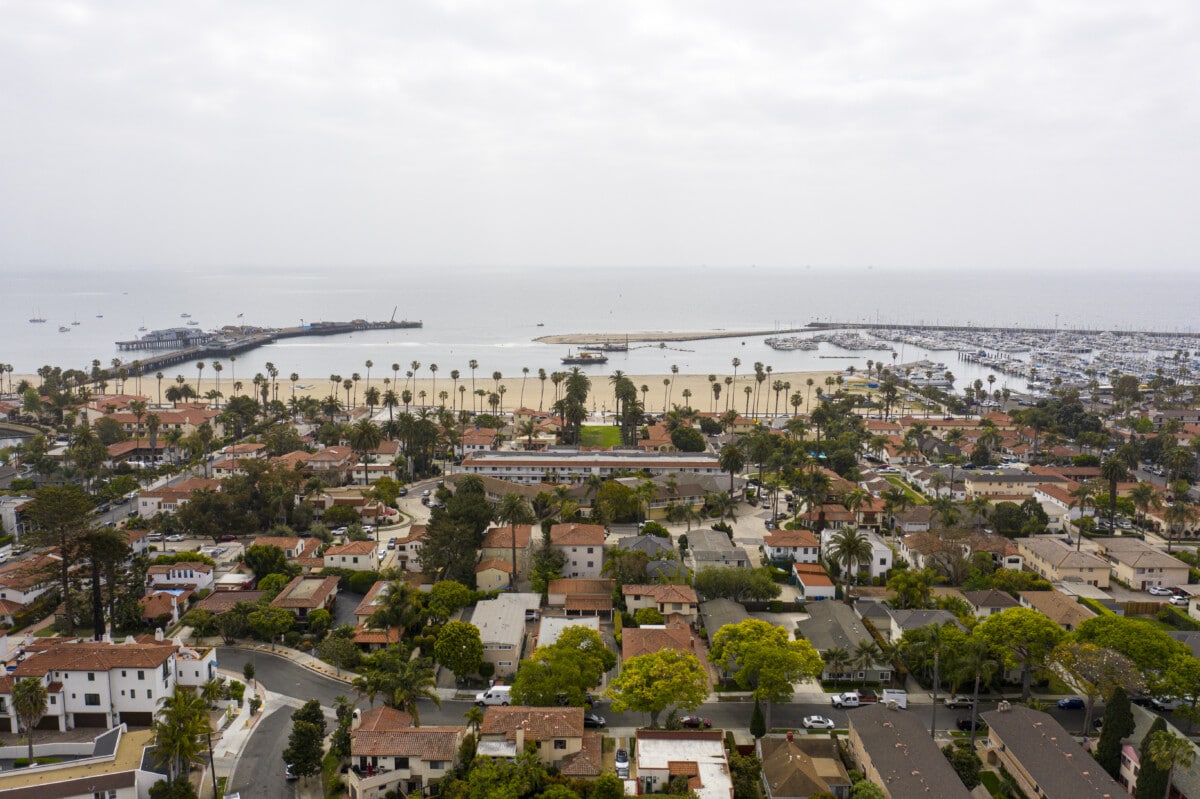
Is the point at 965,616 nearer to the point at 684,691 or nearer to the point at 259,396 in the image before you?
the point at 684,691

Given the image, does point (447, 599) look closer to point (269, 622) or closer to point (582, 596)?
point (582, 596)

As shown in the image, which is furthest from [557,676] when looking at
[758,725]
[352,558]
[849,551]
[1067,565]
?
[1067,565]

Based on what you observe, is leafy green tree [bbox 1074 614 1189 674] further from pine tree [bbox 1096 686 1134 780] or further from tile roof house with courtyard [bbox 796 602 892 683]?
tile roof house with courtyard [bbox 796 602 892 683]

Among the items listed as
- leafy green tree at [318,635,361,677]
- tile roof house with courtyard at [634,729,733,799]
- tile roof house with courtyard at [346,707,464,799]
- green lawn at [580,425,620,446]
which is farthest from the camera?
green lawn at [580,425,620,446]

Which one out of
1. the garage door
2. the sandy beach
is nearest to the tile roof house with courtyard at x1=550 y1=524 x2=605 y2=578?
the garage door

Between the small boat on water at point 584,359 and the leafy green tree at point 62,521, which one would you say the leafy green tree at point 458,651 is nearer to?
the leafy green tree at point 62,521

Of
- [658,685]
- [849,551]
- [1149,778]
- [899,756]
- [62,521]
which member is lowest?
[899,756]

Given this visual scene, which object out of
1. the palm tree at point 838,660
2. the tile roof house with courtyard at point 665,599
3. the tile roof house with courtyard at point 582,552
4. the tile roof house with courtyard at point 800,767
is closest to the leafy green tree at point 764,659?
the palm tree at point 838,660

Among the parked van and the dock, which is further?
the dock
